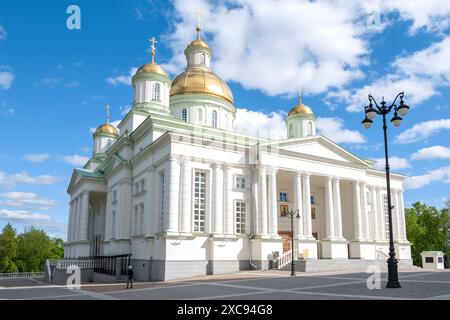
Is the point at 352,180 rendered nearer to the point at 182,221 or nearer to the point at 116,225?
the point at 182,221

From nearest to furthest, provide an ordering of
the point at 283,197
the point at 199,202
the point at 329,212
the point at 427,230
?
1. the point at 199,202
2. the point at 329,212
3. the point at 283,197
4. the point at 427,230

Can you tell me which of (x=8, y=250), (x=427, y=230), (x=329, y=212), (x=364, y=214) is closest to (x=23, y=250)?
(x=8, y=250)

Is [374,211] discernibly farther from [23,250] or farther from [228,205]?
[23,250]

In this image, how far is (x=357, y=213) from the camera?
122 feet

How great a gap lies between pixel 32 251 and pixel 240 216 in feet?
233

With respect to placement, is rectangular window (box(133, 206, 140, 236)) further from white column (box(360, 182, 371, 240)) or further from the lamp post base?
the lamp post base

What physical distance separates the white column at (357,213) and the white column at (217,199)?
552 inches

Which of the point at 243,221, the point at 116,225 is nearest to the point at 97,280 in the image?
the point at 116,225

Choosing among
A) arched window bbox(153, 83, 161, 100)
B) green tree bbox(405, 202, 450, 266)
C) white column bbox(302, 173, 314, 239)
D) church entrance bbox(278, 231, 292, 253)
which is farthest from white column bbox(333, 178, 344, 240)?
green tree bbox(405, 202, 450, 266)

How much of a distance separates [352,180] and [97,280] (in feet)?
78.7

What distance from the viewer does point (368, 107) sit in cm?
1712

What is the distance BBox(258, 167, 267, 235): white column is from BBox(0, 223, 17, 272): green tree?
66.6 metres

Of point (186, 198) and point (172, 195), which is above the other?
point (172, 195)
